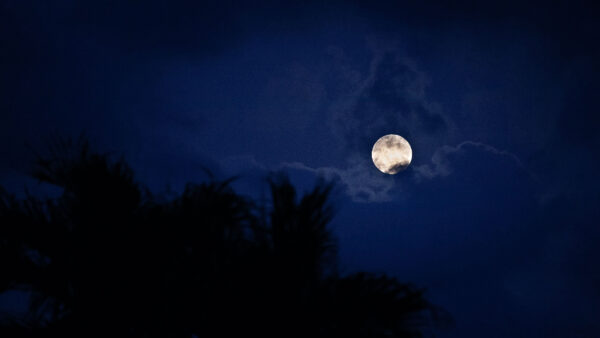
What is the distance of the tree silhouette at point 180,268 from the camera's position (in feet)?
4.06

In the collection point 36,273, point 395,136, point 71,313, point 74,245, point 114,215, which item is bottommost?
point 71,313

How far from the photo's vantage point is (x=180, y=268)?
151cm

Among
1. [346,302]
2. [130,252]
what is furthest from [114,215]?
[346,302]

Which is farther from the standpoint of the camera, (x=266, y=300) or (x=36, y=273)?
(x=36, y=273)

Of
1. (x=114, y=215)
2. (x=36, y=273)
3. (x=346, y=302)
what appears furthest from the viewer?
(x=114, y=215)

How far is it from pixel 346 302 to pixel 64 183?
4.88ft

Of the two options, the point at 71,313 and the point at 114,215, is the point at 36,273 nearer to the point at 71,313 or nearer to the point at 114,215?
the point at 71,313

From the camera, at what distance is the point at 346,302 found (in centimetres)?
121

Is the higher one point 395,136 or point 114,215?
point 395,136

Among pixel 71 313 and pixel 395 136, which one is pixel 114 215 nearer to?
pixel 71 313

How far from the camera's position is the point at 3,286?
59.7 inches

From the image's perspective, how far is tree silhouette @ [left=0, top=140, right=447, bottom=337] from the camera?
1.24 m

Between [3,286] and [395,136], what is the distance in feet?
53.3

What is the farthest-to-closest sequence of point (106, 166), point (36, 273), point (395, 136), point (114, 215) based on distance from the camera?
1. point (395, 136)
2. point (106, 166)
3. point (114, 215)
4. point (36, 273)
